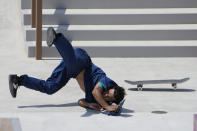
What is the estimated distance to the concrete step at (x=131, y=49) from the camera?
11.9 m

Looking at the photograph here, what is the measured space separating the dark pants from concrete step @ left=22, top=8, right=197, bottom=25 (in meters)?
4.58

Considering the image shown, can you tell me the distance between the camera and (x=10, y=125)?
706 cm

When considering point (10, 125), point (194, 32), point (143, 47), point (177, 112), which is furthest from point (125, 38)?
point (10, 125)

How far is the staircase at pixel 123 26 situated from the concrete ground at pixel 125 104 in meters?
0.28

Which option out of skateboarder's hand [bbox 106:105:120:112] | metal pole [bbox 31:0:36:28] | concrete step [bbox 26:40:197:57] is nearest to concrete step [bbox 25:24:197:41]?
metal pole [bbox 31:0:36:28]

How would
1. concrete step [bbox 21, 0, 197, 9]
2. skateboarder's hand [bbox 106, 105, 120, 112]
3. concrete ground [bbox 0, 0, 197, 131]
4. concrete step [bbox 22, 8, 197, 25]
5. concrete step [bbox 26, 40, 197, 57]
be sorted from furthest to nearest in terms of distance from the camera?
concrete step [bbox 21, 0, 197, 9]
concrete step [bbox 22, 8, 197, 25]
concrete step [bbox 26, 40, 197, 57]
skateboarder's hand [bbox 106, 105, 120, 112]
concrete ground [bbox 0, 0, 197, 131]

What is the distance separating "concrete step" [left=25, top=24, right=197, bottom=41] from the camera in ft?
40.0

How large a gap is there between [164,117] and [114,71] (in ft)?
10.2

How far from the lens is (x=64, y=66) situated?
8.00 m

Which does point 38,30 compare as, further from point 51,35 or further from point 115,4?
point 51,35

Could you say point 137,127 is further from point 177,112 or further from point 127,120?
point 177,112

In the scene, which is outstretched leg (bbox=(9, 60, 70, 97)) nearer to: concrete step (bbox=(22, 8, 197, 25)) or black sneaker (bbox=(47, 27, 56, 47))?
black sneaker (bbox=(47, 27, 56, 47))

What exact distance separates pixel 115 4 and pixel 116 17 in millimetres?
426

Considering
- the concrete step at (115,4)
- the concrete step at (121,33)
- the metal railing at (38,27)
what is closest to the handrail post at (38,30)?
the metal railing at (38,27)
